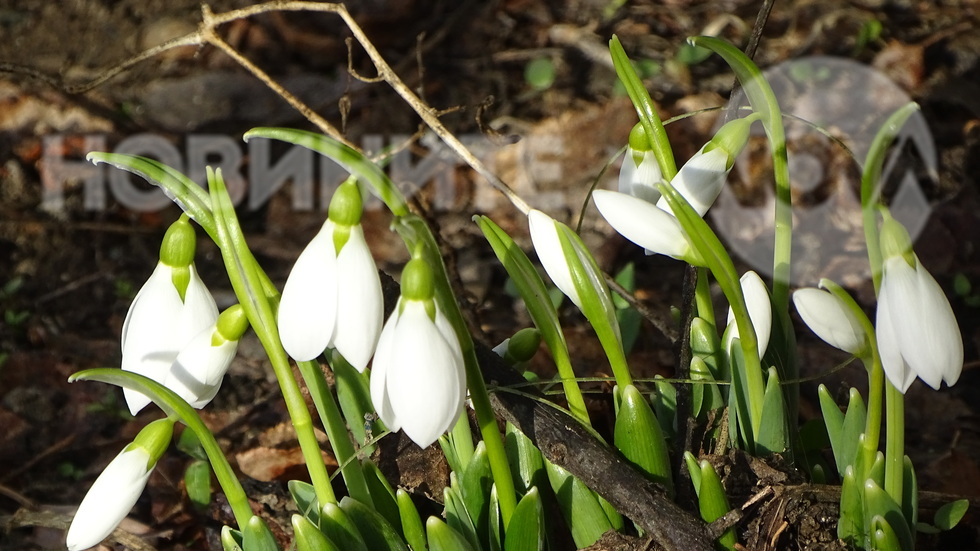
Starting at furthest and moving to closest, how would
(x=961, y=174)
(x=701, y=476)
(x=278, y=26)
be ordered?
(x=278, y=26)
(x=961, y=174)
(x=701, y=476)

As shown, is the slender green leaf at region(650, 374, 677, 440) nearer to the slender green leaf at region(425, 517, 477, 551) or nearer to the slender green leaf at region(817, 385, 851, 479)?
the slender green leaf at region(817, 385, 851, 479)

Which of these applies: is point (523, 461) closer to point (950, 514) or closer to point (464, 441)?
point (464, 441)

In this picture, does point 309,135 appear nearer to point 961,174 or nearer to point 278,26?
point 961,174

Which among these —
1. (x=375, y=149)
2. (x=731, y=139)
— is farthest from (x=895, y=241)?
(x=375, y=149)

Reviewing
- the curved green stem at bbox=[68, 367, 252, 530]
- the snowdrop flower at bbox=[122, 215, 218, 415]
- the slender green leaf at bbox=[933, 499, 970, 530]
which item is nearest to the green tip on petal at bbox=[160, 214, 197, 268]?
the snowdrop flower at bbox=[122, 215, 218, 415]

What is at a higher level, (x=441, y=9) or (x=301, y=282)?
(x=301, y=282)

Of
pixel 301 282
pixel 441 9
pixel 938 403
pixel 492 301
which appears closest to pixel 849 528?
pixel 301 282
